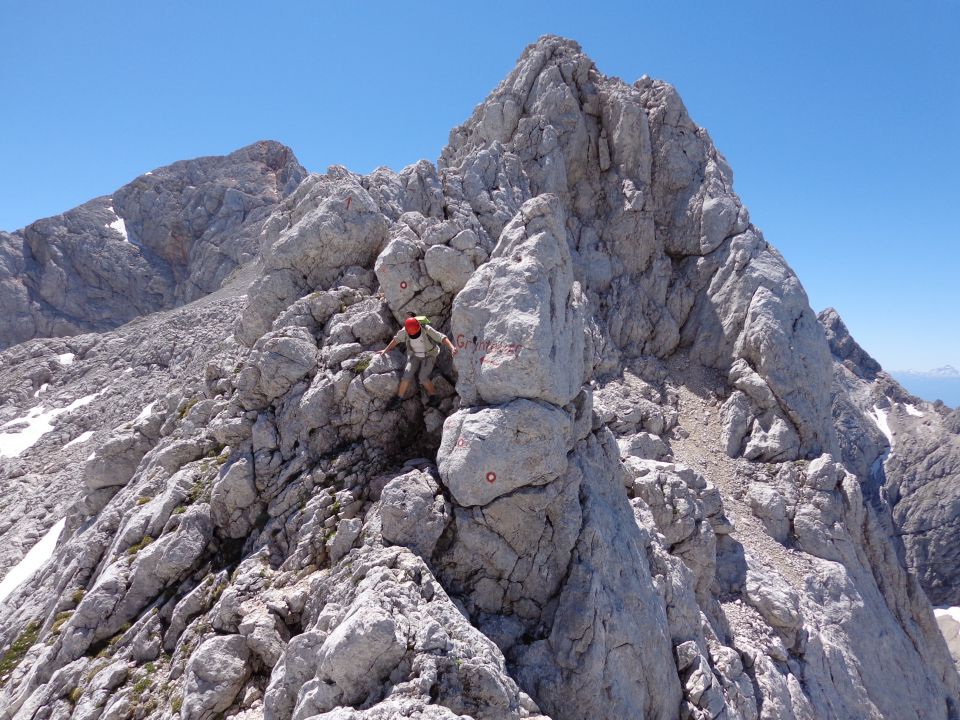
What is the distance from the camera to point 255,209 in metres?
104

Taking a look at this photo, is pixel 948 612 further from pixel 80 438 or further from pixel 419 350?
pixel 80 438

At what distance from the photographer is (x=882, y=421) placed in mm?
86750

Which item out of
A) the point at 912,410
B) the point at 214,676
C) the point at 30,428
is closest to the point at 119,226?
the point at 30,428

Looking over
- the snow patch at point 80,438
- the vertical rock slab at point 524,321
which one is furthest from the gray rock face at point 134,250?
the vertical rock slab at point 524,321

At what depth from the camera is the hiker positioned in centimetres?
1622

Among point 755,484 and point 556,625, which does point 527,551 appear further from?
point 755,484

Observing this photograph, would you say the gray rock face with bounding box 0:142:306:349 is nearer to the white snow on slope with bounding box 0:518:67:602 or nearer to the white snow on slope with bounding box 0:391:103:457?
the white snow on slope with bounding box 0:391:103:457

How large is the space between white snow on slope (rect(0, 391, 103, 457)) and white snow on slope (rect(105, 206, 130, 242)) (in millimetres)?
66632

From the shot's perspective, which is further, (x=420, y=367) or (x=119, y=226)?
(x=119, y=226)

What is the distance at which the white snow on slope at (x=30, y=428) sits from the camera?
47875mm

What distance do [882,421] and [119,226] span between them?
477 feet

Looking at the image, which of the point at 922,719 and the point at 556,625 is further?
the point at 922,719

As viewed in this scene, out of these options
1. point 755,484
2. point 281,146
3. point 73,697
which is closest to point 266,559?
point 73,697

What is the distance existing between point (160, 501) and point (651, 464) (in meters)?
18.4
